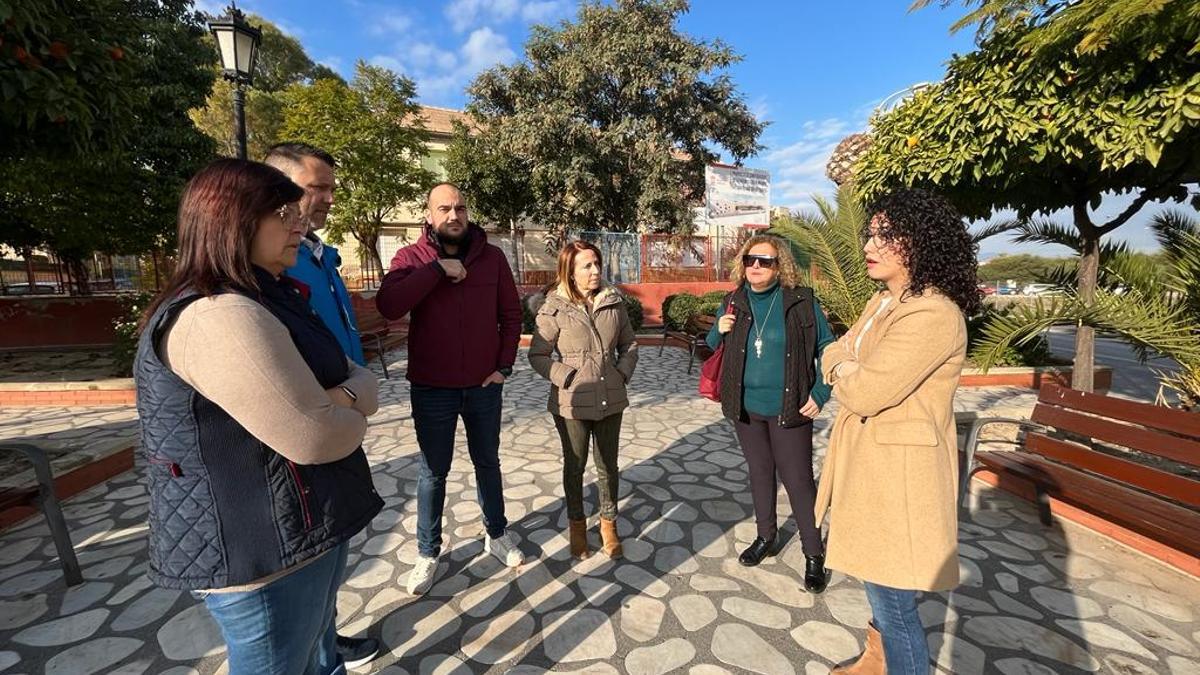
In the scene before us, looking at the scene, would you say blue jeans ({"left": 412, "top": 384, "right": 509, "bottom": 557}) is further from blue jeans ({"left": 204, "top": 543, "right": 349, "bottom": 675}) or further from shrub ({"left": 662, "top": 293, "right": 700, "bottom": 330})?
shrub ({"left": 662, "top": 293, "right": 700, "bottom": 330})

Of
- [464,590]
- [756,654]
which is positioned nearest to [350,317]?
[464,590]

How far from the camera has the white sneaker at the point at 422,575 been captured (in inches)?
105

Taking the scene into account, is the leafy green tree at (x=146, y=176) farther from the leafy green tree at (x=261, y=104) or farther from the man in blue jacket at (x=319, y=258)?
the man in blue jacket at (x=319, y=258)

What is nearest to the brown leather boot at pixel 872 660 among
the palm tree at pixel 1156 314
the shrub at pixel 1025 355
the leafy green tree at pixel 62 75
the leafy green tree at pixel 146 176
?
the palm tree at pixel 1156 314

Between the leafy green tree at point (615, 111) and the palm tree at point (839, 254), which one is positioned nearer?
the palm tree at point (839, 254)

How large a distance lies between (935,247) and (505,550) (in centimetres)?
263

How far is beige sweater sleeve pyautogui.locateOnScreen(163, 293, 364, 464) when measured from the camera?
104 centimetres

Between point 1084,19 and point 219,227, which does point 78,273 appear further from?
point 1084,19

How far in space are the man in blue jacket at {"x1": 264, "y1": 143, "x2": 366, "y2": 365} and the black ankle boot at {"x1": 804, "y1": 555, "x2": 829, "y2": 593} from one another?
255cm

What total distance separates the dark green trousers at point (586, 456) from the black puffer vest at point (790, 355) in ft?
2.28

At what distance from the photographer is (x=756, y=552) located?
9.59 ft

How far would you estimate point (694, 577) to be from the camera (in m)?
2.83

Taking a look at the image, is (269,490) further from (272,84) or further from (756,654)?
(272,84)

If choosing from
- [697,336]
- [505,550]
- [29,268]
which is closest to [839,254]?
[697,336]
